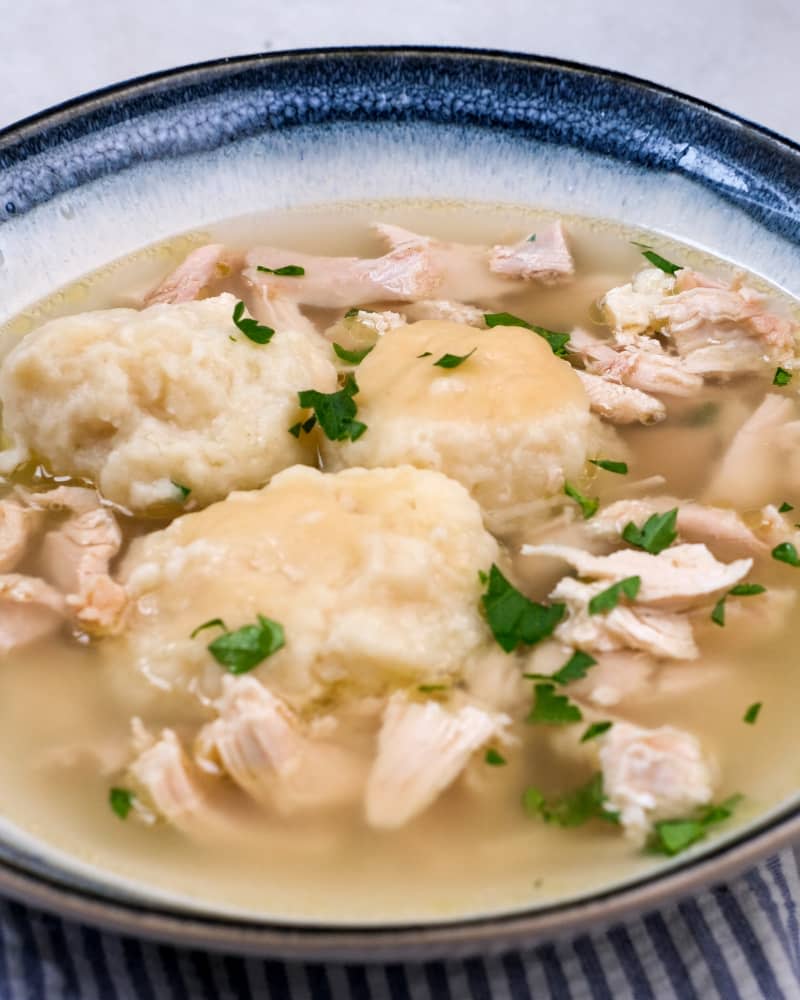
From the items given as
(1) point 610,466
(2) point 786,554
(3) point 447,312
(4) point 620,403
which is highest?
(3) point 447,312

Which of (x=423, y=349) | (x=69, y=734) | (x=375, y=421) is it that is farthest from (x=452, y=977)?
(x=423, y=349)

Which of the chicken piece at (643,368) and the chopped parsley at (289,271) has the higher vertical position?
the chopped parsley at (289,271)

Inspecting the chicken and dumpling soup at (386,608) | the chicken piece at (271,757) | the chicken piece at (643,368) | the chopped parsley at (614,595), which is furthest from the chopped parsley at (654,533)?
the chicken piece at (271,757)

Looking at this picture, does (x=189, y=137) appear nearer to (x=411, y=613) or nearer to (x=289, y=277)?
(x=289, y=277)

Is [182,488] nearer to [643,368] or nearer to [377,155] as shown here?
[643,368]

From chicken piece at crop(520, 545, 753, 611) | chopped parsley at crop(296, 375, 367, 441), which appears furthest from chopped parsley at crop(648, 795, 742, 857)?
chopped parsley at crop(296, 375, 367, 441)

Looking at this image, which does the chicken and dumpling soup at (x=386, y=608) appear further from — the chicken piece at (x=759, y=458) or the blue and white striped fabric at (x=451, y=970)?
the blue and white striped fabric at (x=451, y=970)

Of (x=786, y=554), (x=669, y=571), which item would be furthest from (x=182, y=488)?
(x=786, y=554)

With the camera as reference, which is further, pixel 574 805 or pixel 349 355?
pixel 349 355
